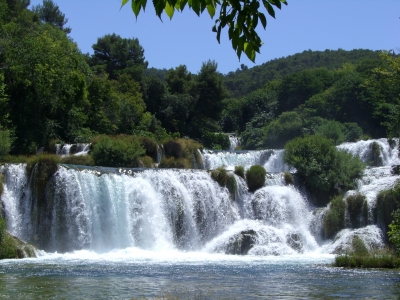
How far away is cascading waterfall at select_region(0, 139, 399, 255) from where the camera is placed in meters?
27.7

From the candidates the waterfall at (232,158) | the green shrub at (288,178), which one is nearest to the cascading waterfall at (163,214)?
the green shrub at (288,178)

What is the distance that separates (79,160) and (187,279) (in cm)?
2126

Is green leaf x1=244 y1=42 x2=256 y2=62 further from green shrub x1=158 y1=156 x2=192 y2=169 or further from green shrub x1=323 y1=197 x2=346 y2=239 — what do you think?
green shrub x1=158 y1=156 x2=192 y2=169

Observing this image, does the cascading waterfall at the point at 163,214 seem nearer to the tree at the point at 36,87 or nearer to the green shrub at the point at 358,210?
the green shrub at the point at 358,210

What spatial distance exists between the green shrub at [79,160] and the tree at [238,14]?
1290 inches

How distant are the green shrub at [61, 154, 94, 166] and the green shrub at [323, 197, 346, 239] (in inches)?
571

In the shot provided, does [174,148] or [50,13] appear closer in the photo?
[174,148]

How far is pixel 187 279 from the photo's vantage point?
17016 millimetres

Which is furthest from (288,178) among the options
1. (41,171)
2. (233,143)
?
(233,143)

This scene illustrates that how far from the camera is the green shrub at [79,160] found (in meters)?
36.7

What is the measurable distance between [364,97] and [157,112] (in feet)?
74.3

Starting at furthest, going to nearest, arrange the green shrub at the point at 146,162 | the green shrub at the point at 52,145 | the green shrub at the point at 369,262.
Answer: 1. the green shrub at the point at 52,145
2. the green shrub at the point at 146,162
3. the green shrub at the point at 369,262

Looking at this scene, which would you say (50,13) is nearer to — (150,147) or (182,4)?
(150,147)

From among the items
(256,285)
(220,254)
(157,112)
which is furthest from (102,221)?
(157,112)
